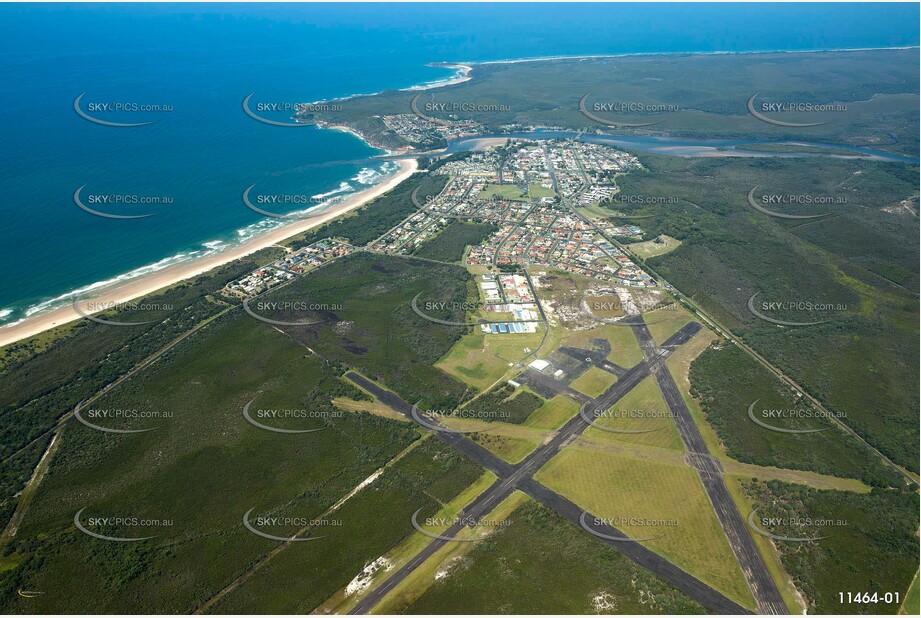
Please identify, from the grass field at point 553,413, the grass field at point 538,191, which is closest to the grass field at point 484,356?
the grass field at point 553,413

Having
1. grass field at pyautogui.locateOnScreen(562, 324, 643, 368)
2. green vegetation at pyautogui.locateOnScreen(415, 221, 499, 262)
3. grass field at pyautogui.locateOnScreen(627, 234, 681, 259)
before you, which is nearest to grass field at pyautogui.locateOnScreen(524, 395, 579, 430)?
grass field at pyautogui.locateOnScreen(562, 324, 643, 368)

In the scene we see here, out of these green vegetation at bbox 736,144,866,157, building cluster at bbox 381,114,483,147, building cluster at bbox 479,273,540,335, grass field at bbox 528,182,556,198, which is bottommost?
building cluster at bbox 479,273,540,335

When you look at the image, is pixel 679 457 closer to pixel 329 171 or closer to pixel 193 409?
pixel 193 409

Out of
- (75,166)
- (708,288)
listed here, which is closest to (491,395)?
(708,288)

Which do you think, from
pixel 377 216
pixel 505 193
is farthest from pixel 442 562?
pixel 505 193

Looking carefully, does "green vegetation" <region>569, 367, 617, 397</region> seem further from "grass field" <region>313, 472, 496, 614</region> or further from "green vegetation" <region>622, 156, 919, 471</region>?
"green vegetation" <region>622, 156, 919, 471</region>

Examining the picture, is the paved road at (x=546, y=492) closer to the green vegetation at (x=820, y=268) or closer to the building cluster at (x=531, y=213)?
the green vegetation at (x=820, y=268)
